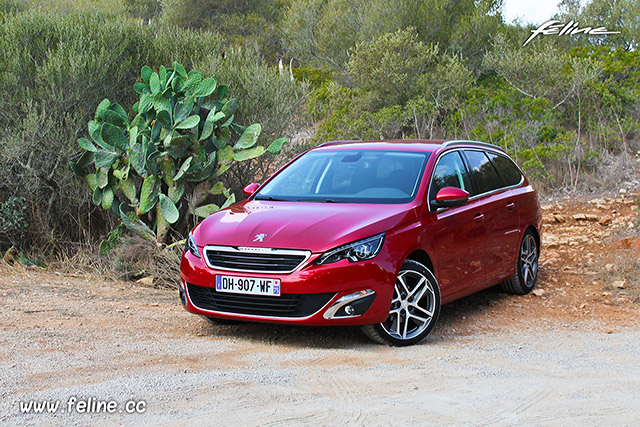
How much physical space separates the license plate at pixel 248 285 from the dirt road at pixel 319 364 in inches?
17.0

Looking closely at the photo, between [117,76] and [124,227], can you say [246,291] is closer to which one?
[124,227]

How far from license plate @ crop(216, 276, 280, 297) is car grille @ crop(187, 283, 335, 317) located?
0.15 ft

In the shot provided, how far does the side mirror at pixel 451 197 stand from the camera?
251 inches

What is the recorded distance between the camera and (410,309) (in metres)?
6.03

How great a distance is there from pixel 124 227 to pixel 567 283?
18.6 ft

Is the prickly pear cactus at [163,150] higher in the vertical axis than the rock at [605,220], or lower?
higher

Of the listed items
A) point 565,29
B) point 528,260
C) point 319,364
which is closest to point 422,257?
point 319,364

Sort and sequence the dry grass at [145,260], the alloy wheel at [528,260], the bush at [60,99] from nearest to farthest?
1. the alloy wheel at [528,260]
2. the dry grass at [145,260]
3. the bush at [60,99]

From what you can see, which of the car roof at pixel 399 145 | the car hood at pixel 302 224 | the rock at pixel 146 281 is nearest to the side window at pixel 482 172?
the car roof at pixel 399 145

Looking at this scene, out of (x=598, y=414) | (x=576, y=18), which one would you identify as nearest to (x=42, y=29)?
(x=598, y=414)

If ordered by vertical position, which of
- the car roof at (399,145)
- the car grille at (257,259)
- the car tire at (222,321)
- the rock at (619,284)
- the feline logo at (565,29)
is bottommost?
the rock at (619,284)

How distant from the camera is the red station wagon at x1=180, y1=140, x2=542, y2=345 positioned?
5629 millimetres

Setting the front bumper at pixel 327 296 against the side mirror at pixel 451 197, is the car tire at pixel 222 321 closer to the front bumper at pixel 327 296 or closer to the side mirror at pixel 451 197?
the front bumper at pixel 327 296

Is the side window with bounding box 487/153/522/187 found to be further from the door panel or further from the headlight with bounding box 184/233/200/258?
the headlight with bounding box 184/233/200/258
